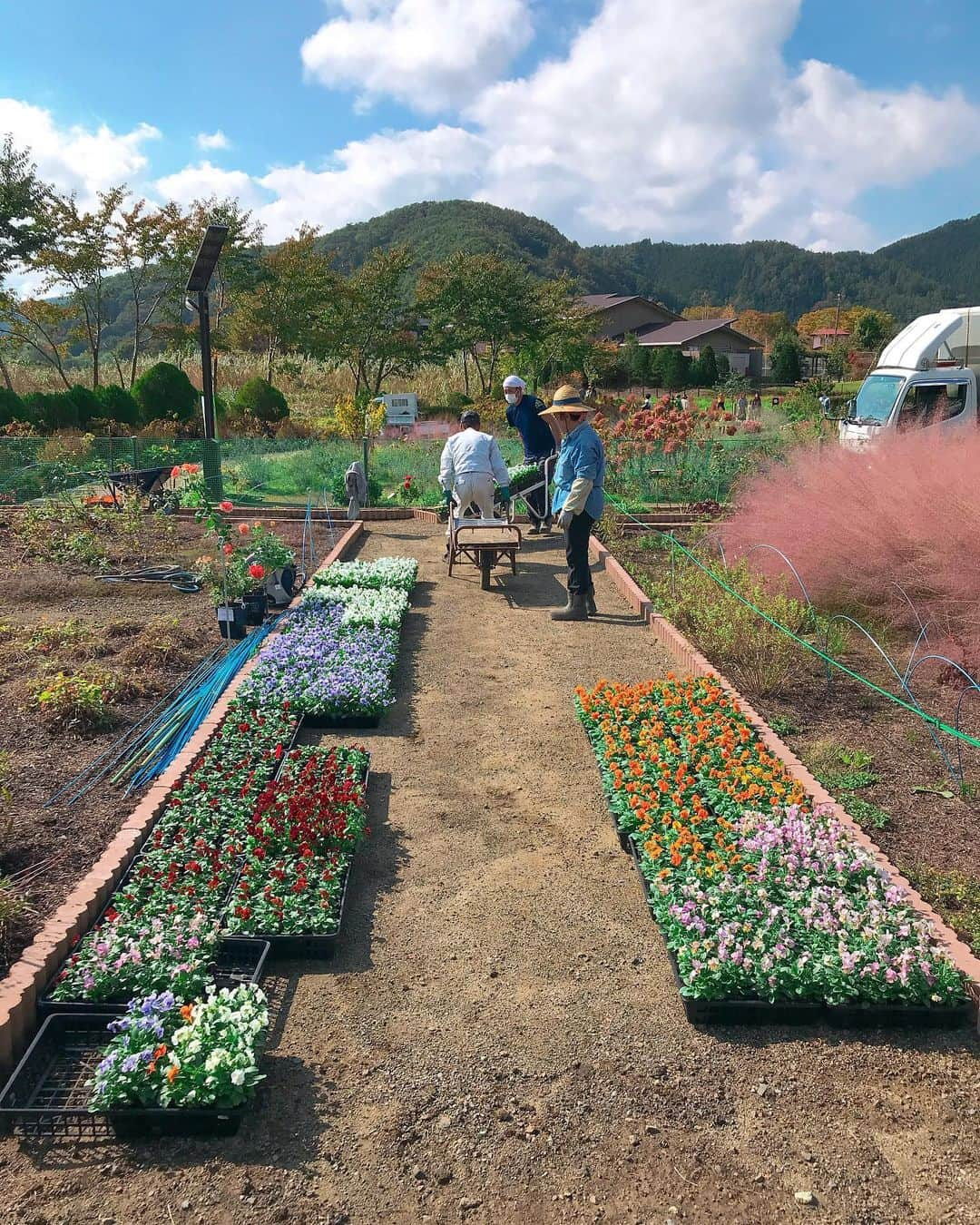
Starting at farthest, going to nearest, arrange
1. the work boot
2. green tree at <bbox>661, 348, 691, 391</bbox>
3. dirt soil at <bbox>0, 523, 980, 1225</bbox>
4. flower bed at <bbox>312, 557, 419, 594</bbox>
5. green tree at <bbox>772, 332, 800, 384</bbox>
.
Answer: green tree at <bbox>772, 332, 800, 384</bbox>, green tree at <bbox>661, 348, 691, 391</bbox>, flower bed at <bbox>312, 557, 419, 594</bbox>, the work boot, dirt soil at <bbox>0, 523, 980, 1225</bbox>

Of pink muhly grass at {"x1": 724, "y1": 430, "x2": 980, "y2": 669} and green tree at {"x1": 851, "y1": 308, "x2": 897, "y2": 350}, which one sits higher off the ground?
green tree at {"x1": 851, "y1": 308, "x2": 897, "y2": 350}

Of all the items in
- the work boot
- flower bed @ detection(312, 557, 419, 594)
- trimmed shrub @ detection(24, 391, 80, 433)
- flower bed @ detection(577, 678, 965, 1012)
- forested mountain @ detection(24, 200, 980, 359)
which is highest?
forested mountain @ detection(24, 200, 980, 359)

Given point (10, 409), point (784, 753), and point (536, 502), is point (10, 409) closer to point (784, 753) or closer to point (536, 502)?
point (536, 502)

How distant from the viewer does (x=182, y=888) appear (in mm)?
3311

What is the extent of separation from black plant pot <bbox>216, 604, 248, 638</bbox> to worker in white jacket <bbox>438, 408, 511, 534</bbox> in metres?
2.87

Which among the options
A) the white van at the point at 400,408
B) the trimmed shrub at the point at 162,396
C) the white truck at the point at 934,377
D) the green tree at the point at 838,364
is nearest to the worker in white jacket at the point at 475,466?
the white truck at the point at 934,377

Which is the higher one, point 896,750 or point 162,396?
point 162,396

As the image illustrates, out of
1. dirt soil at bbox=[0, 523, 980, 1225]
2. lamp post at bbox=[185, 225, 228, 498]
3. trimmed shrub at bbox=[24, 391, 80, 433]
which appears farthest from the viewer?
trimmed shrub at bbox=[24, 391, 80, 433]

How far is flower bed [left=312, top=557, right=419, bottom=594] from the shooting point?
7832mm

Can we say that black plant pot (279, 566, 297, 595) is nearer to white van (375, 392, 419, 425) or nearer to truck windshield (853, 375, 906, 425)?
white van (375, 392, 419, 425)

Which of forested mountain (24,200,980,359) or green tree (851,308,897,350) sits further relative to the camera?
forested mountain (24,200,980,359)

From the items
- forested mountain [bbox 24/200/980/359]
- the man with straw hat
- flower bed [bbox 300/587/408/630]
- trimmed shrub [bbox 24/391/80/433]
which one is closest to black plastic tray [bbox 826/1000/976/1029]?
flower bed [bbox 300/587/408/630]

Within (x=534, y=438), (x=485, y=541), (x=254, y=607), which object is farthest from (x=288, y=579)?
(x=534, y=438)

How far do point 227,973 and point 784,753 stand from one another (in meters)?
2.82
